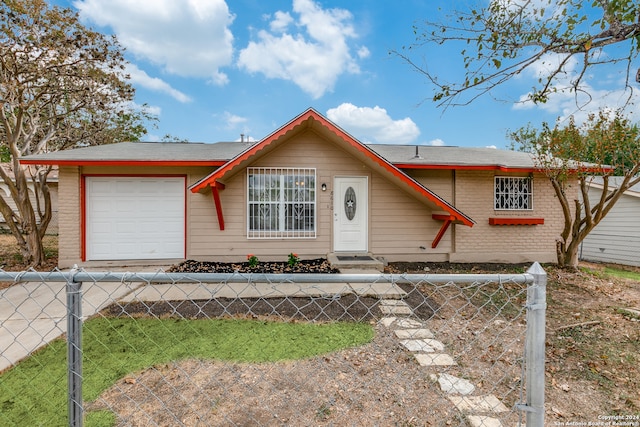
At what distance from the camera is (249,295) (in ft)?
17.2

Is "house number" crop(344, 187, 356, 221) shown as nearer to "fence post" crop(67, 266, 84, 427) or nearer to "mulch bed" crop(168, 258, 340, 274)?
"mulch bed" crop(168, 258, 340, 274)

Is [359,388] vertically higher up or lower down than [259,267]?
lower down

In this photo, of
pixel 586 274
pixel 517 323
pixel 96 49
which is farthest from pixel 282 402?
pixel 96 49

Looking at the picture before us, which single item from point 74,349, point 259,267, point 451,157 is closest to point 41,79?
point 259,267

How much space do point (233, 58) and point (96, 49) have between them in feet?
18.0

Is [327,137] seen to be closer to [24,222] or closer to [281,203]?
[281,203]

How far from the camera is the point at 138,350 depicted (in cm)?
338

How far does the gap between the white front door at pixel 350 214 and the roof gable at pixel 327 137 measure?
72cm

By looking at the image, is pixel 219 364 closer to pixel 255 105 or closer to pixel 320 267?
pixel 320 267

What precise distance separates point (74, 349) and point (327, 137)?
282 inches

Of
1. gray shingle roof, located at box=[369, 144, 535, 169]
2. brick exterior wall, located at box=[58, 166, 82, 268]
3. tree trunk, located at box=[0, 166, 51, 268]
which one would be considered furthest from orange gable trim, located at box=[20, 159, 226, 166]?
gray shingle roof, located at box=[369, 144, 535, 169]

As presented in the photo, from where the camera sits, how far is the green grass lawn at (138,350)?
2506 mm

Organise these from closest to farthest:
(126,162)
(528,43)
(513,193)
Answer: (528,43), (126,162), (513,193)

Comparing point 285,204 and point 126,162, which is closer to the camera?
point 126,162
